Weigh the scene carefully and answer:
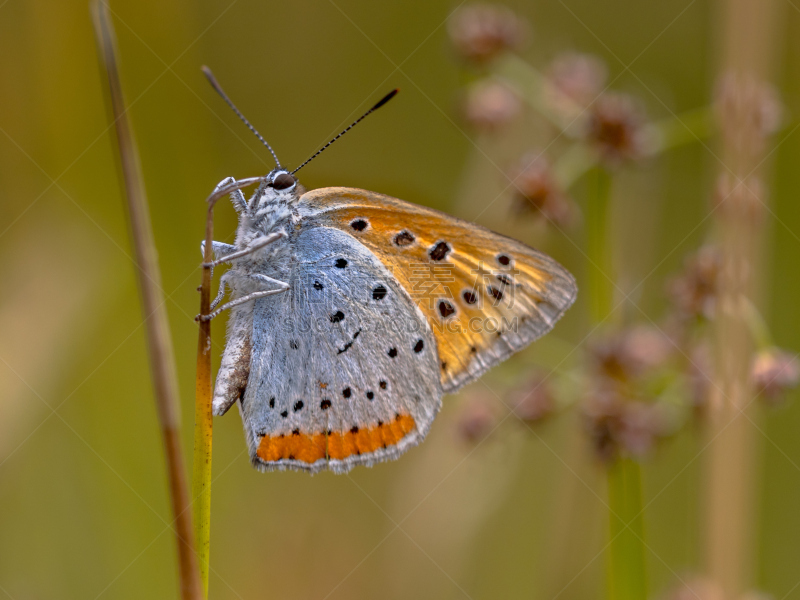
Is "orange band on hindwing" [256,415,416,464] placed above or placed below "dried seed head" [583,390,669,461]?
above

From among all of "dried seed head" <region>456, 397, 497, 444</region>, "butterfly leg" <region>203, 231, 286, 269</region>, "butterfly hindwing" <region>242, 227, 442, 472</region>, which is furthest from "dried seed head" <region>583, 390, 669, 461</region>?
"butterfly leg" <region>203, 231, 286, 269</region>

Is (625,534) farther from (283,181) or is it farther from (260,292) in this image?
(283,181)

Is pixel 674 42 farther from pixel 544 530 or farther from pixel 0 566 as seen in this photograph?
pixel 0 566

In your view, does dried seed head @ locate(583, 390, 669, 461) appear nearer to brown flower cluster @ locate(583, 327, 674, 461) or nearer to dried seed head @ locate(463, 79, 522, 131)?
brown flower cluster @ locate(583, 327, 674, 461)

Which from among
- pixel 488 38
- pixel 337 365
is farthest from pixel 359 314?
pixel 488 38

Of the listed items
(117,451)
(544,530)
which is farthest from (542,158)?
(544,530)

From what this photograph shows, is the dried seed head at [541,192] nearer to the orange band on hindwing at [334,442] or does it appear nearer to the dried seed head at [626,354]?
the dried seed head at [626,354]
